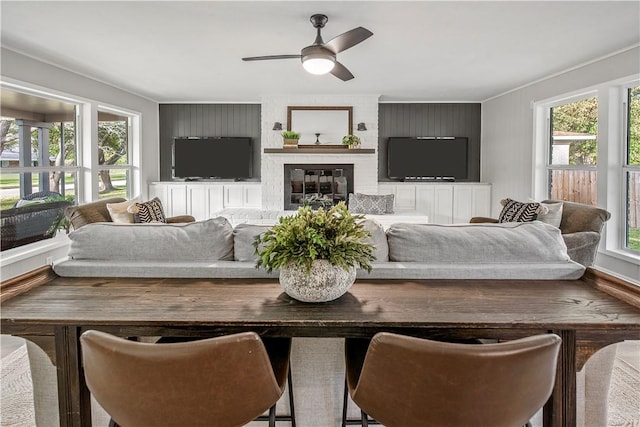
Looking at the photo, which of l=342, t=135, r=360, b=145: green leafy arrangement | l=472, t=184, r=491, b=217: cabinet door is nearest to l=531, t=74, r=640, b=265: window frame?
l=472, t=184, r=491, b=217: cabinet door

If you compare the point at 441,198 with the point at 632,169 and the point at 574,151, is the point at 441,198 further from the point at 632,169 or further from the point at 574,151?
the point at 632,169

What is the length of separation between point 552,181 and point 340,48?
3.92m

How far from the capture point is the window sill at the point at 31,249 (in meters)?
4.29

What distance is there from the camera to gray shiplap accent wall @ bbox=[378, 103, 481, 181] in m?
7.65

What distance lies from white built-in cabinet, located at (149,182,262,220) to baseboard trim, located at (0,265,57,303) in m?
5.66

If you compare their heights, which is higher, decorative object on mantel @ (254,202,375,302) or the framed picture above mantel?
the framed picture above mantel

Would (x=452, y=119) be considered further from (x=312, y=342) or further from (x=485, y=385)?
(x=485, y=385)

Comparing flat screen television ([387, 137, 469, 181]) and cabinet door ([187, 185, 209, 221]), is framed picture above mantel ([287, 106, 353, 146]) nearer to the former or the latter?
flat screen television ([387, 137, 469, 181])

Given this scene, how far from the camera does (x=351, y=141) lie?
7.04 metres

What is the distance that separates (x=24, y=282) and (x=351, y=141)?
5.72 m

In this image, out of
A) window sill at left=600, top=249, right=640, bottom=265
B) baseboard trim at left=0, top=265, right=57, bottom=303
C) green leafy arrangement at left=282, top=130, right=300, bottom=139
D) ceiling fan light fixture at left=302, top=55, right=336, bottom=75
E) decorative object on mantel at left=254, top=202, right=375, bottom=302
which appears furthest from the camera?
green leafy arrangement at left=282, top=130, right=300, bottom=139

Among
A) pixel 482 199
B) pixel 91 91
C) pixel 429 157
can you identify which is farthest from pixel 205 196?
pixel 482 199

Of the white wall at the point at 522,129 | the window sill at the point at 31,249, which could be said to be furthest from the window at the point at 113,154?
the white wall at the point at 522,129

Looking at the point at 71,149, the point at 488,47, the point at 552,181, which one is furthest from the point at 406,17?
the point at 71,149
